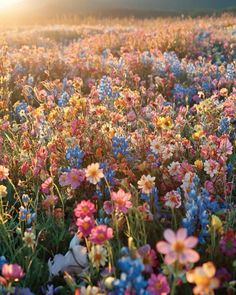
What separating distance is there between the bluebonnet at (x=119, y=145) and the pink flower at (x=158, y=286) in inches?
57.1

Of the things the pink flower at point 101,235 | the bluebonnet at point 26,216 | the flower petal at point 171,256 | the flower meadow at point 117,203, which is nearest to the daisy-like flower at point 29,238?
the flower meadow at point 117,203

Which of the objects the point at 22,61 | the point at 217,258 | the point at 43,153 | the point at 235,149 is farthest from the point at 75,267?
the point at 22,61

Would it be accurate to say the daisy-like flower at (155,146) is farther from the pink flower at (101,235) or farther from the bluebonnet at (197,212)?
the pink flower at (101,235)

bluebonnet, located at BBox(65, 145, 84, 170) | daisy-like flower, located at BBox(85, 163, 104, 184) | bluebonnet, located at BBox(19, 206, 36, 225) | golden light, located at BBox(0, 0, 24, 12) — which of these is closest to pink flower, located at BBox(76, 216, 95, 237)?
daisy-like flower, located at BBox(85, 163, 104, 184)

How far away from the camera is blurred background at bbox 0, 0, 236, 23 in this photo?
132 feet

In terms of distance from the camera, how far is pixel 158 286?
1688 millimetres

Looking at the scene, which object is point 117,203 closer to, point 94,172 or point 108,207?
point 94,172

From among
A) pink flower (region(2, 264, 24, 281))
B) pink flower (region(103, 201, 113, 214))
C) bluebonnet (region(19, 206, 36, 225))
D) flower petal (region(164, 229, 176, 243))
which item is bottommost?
bluebonnet (region(19, 206, 36, 225))

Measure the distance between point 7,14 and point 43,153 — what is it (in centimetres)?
3914

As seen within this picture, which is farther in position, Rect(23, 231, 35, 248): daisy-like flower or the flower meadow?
Rect(23, 231, 35, 248): daisy-like flower

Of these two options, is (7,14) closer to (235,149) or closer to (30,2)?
(30,2)

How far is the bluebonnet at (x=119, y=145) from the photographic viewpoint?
305cm

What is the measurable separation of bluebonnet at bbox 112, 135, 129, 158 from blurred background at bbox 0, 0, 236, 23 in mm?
34719

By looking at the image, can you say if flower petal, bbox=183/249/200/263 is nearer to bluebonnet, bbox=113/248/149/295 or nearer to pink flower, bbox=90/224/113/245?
bluebonnet, bbox=113/248/149/295
